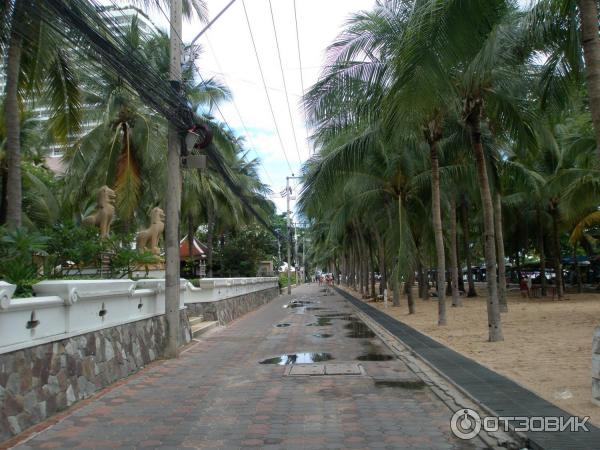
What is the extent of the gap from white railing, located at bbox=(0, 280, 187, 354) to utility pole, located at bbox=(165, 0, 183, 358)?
1296mm

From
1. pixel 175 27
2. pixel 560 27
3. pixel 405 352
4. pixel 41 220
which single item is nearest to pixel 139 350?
pixel 405 352

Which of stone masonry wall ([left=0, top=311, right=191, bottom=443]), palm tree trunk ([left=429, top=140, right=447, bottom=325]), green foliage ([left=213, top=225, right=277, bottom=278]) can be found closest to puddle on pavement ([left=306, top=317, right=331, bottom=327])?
palm tree trunk ([left=429, top=140, right=447, bottom=325])

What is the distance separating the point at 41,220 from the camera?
25281 millimetres

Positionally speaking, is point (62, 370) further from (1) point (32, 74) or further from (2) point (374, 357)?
(1) point (32, 74)

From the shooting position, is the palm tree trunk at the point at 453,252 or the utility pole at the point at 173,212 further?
the palm tree trunk at the point at 453,252

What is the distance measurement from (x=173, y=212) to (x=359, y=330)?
777 cm

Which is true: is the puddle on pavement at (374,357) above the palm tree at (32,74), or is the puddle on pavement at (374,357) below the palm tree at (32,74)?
below

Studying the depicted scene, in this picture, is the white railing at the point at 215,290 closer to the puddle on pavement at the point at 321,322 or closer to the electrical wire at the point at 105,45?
the puddle on pavement at the point at 321,322

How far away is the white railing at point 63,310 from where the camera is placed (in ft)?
20.3

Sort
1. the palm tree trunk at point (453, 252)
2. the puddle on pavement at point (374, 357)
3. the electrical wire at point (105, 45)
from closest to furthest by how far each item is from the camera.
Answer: the electrical wire at point (105, 45), the puddle on pavement at point (374, 357), the palm tree trunk at point (453, 252)

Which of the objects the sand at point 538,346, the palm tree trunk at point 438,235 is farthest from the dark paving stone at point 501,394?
the palm tree trunk at point 438,235

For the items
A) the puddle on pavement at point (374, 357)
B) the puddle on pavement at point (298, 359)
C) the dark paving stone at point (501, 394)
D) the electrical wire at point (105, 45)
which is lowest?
the puddle on pavement at point (374, 357)

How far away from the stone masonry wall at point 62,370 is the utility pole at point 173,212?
103 centimetres

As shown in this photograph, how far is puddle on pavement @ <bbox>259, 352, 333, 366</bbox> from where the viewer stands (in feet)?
37.5
